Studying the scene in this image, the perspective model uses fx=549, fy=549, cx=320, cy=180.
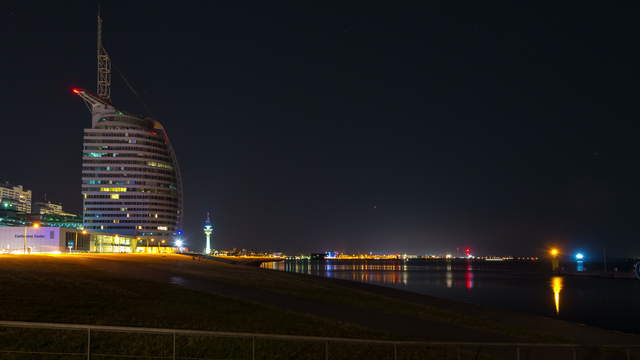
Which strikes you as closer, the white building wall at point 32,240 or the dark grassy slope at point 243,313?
the dark grassy slope at point 243,313

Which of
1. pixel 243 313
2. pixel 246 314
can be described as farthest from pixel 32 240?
pixel 246 314

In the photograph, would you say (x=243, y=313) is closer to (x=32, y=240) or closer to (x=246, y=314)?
(x=246, y=314)

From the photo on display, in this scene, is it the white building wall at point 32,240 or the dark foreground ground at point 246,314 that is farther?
the white building wall at point 32,240

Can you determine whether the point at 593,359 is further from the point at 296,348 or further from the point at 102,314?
the point at 102,314

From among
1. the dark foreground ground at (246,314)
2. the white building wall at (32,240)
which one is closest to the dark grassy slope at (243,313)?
the dark foreground ground at (246,314)

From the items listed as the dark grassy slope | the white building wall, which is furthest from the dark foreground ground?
the white building wall

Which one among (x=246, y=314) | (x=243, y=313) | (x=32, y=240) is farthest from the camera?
(x=32, y=240)

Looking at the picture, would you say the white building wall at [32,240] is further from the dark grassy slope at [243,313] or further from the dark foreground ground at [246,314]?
the dark grassy slope at [243,313]

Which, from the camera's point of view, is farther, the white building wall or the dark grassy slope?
the white building wall

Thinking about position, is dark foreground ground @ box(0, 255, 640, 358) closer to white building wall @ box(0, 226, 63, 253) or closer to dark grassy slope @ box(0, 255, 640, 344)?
dark grassy slope @ box(0, 255, 640, 344)

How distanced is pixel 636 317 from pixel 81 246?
12328 cm

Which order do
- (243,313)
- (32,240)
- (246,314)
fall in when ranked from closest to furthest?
(246,314) < (243,313) < (32,240)

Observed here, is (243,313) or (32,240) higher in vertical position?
(243,313)

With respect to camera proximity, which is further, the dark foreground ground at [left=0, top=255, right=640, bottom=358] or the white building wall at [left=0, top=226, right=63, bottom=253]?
the white building wall at [left=0, top=226, right=63, bottom=253]
